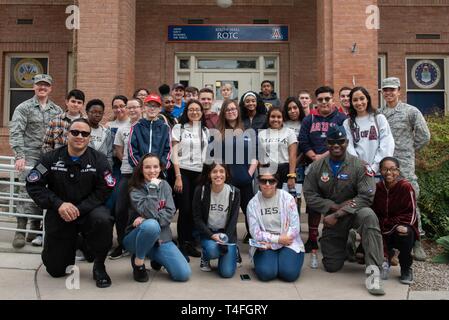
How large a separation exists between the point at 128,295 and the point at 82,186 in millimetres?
1239

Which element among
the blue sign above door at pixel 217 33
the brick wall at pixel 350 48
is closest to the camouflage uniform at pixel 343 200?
the brick wall at pixel 350 48

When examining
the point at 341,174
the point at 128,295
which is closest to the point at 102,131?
the point at 128,295

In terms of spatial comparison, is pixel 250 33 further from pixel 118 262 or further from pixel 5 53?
pixel 118 262

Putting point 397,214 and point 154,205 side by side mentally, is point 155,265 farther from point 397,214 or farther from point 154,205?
point 397,214

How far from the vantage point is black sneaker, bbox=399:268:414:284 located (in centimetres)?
466

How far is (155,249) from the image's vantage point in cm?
477

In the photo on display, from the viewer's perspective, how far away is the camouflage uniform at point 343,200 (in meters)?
4.69

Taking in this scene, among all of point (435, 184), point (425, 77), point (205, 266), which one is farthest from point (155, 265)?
point (425, 77)

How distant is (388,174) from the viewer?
478cm

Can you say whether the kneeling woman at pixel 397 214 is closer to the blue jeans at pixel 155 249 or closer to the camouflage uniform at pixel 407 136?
the camouflage uniform at pixel 407 136

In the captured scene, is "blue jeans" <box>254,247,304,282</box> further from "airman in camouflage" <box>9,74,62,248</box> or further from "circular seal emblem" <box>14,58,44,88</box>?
"circular seal emblem" <box>14,58,44,88</box>

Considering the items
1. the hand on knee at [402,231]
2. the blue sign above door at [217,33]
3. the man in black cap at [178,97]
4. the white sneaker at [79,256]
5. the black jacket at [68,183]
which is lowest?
the white sneaker at [79,256]

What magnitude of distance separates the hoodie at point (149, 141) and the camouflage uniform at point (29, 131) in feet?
4.09

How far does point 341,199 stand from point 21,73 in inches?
389
